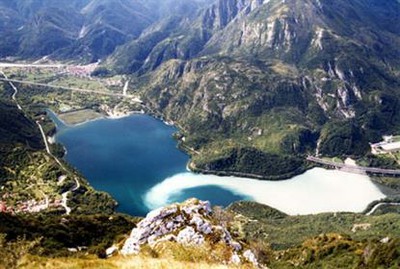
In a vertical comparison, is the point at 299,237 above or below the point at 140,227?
below

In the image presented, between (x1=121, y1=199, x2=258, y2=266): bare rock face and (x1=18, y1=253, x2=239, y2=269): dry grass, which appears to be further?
(x1=121, y1=199, x2=258, y2=266): bare rock face

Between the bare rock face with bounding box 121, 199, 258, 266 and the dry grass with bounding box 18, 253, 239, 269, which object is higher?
the dry grass with bounding box 18, 253, 239, 269

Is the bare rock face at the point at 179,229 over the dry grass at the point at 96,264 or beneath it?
beneath

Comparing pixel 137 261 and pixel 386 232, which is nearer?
pixel 137 261

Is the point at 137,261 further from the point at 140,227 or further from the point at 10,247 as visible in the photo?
the point at 140,227

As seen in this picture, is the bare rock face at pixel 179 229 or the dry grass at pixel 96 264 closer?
the dry grass at pixel 96 264

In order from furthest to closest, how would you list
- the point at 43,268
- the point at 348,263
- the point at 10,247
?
the point at 348,263, the point at 10,247, the point at 43,268

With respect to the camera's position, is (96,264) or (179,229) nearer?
(96,264)

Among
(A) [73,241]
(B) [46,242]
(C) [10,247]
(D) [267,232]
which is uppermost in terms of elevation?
(C) [10,247]

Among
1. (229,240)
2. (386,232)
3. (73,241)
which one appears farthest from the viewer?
(386,232)

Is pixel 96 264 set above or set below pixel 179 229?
above

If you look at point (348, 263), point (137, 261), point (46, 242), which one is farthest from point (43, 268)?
point (348, 263)
